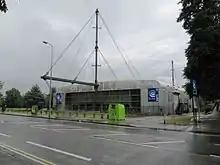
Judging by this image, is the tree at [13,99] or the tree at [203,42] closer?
the tree at [203,42]

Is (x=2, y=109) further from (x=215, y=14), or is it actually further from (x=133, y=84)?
(x=215, y=14)

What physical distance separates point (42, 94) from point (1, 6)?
3950 inches

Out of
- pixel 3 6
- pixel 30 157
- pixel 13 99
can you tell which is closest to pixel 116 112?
pixel 30 157

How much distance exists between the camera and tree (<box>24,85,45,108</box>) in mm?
97713

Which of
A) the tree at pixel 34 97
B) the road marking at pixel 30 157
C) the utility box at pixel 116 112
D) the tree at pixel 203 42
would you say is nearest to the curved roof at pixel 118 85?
the tree at pixel 34 97

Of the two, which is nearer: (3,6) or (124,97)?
(3,6)

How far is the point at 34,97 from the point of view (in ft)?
329

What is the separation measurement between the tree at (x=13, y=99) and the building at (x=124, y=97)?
28.6 m

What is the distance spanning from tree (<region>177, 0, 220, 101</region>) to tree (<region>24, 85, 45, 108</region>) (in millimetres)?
69275

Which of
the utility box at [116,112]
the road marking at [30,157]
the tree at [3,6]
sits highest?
the tree at [3,6]

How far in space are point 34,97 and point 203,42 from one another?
76699 mm

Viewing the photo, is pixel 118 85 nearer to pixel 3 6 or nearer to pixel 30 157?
pixel 30 157

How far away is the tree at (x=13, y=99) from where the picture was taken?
333 ft

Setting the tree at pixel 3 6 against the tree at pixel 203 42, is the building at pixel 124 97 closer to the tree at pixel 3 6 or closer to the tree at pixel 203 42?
the tree at pixel 203 42
